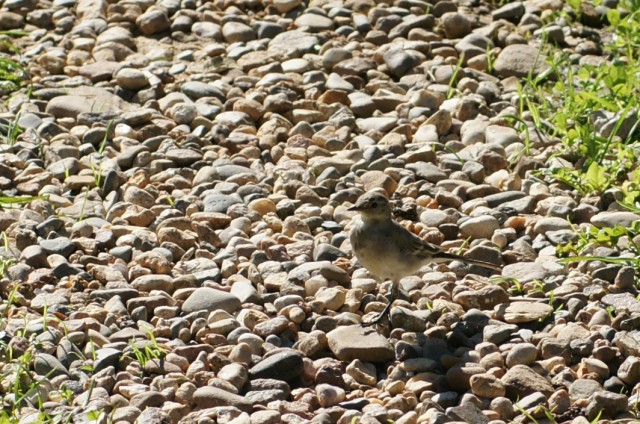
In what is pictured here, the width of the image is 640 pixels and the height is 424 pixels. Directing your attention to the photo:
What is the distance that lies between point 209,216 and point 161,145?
118 cm

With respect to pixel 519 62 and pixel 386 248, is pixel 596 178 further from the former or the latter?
pixel 519 62

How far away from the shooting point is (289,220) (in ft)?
25.2

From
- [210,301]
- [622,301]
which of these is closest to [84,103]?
[210,301]

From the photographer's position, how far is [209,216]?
25.5 feet

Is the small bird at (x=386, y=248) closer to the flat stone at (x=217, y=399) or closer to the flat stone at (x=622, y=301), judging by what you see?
the flat stone at (x=622, y=301)

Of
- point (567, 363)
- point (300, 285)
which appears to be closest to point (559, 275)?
point (567, 363)

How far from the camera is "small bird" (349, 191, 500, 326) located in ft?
22.2

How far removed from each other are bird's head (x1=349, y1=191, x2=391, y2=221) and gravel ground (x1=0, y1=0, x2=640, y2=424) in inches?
17.0

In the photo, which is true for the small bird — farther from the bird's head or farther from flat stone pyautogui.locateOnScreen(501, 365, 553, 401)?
flat stone pyautogui.locateOnScreen(501, 365, 553, 401)

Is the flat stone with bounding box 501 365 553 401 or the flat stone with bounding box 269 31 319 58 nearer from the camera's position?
the flat stone with bounding box 501 365 553 401

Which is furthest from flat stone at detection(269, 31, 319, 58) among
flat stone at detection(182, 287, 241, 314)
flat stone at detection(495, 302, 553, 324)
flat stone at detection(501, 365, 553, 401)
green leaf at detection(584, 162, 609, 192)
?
flat stone at detection(501, 365, 553, 401)

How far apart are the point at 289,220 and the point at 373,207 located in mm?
903

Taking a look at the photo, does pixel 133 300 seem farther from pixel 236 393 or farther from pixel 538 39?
pixel 538 39

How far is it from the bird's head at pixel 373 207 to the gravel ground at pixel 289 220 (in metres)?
0.43
